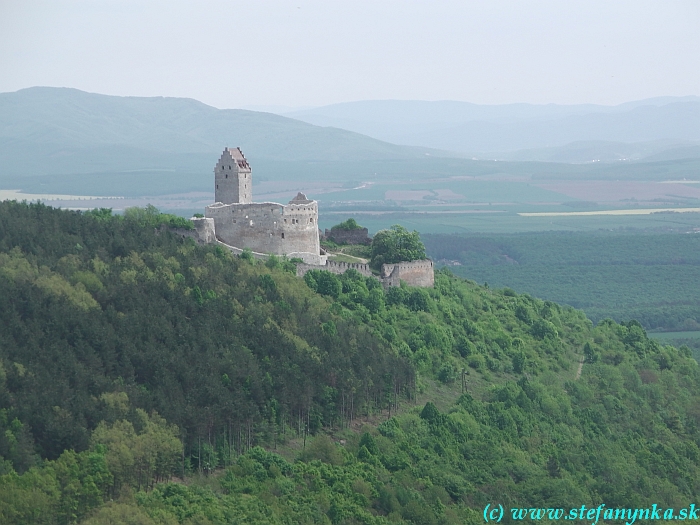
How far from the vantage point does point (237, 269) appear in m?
63.1

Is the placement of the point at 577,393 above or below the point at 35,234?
below

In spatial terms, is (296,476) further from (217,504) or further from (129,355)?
(129,355)

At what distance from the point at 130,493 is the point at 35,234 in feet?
72.4

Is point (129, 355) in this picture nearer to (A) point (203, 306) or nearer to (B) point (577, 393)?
(A) point (203, 306)

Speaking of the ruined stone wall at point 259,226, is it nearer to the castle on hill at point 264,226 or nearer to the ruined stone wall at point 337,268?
the castle on hill at point 264,226

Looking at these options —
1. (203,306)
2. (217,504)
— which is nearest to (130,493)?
(217,504)

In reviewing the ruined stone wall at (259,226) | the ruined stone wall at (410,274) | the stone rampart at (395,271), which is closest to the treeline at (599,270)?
the ruined stone wall at (410,274)

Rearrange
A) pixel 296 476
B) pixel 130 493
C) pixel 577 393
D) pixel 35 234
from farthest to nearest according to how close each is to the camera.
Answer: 1. pixel 577 393
2. pixel 35 234
3. pixel 296 476
4. pixel 130 493

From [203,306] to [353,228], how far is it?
20382mm

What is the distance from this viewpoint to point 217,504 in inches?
1746

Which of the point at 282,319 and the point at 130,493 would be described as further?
the point at 282,319

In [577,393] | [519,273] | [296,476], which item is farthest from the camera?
[519,273]

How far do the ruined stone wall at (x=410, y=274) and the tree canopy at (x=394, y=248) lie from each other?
Answer: 60 centimetres

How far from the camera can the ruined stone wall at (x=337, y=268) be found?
6700 centimetres
